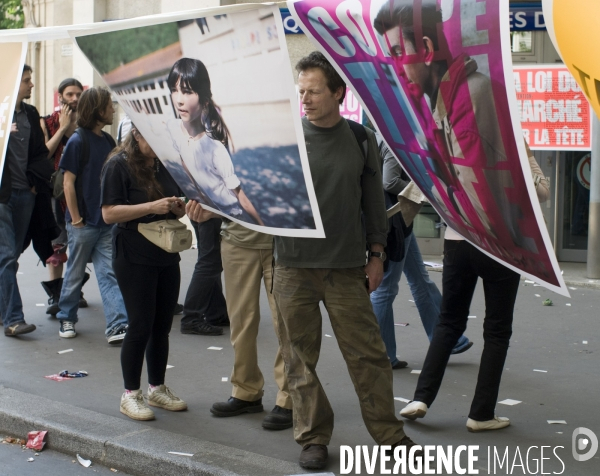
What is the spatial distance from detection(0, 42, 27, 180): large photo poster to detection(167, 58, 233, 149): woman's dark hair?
1308 millimetres

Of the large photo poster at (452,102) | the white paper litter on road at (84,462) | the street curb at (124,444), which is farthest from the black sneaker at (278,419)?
the large photo poster at (452,102)

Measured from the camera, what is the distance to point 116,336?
6898 millimetres

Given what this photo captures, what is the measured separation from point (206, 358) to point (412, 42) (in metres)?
3.93

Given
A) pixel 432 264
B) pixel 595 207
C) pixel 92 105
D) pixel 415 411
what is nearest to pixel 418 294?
pixel 415 411

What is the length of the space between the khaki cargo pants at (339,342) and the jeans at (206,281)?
297 cm

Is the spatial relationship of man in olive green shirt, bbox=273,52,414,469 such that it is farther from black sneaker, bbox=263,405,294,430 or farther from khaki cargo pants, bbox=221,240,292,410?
khaki cargo pants, bbox=221,240,292,410

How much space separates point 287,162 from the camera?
139 inches

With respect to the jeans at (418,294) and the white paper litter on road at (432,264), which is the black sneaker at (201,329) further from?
the white paper litter on road at (432,264)

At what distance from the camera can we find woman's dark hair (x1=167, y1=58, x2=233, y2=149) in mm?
3631

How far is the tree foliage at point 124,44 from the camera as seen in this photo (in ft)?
12.0

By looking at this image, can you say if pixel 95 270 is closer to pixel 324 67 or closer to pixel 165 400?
pixel 165 400

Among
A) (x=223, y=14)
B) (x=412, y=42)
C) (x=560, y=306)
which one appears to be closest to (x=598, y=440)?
(x=412, y=42)

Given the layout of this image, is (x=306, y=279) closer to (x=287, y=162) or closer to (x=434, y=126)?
(x=287, y=162)

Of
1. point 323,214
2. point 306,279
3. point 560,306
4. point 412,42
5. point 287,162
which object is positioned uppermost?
point 412,42
